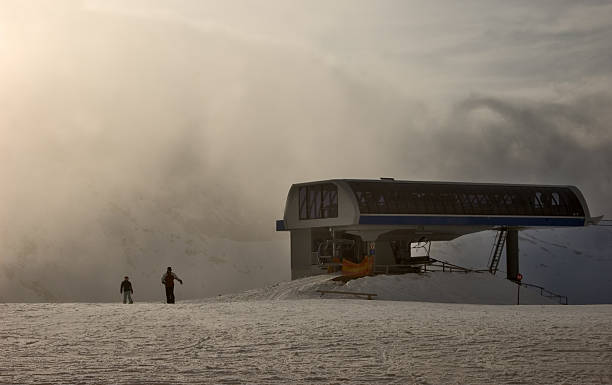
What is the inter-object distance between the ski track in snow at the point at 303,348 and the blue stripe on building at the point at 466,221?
3055 centimetres

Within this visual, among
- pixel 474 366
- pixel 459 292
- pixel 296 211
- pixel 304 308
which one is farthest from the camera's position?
pixel 296 211

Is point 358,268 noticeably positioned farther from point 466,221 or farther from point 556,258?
point 556,258

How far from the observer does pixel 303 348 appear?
52.7 feet

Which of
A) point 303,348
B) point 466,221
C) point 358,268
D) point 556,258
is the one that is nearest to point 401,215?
point 466,221

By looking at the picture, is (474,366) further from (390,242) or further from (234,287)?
(234,287)

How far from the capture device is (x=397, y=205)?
55.6 m

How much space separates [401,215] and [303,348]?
1558 inches

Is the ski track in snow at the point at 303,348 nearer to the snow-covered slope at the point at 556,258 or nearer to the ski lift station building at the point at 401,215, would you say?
the ski lift station building at the point at 401,215

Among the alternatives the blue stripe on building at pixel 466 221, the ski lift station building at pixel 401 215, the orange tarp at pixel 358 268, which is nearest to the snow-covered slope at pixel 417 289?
the orange tarp at pixel 358 268

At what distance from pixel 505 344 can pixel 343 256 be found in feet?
138

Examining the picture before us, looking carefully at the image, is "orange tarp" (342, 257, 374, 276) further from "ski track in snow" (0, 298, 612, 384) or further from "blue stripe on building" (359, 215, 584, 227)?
"ski track in snow" (0, 298, 612, 384)

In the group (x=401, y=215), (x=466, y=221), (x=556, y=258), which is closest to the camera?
(x=401, y=215)

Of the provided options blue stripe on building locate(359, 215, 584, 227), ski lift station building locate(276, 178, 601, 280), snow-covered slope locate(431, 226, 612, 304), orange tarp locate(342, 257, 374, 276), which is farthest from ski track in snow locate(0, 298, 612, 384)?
snow-covered slope locate(431, 226, 612, 304)

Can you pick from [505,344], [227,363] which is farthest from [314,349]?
[505,344]
